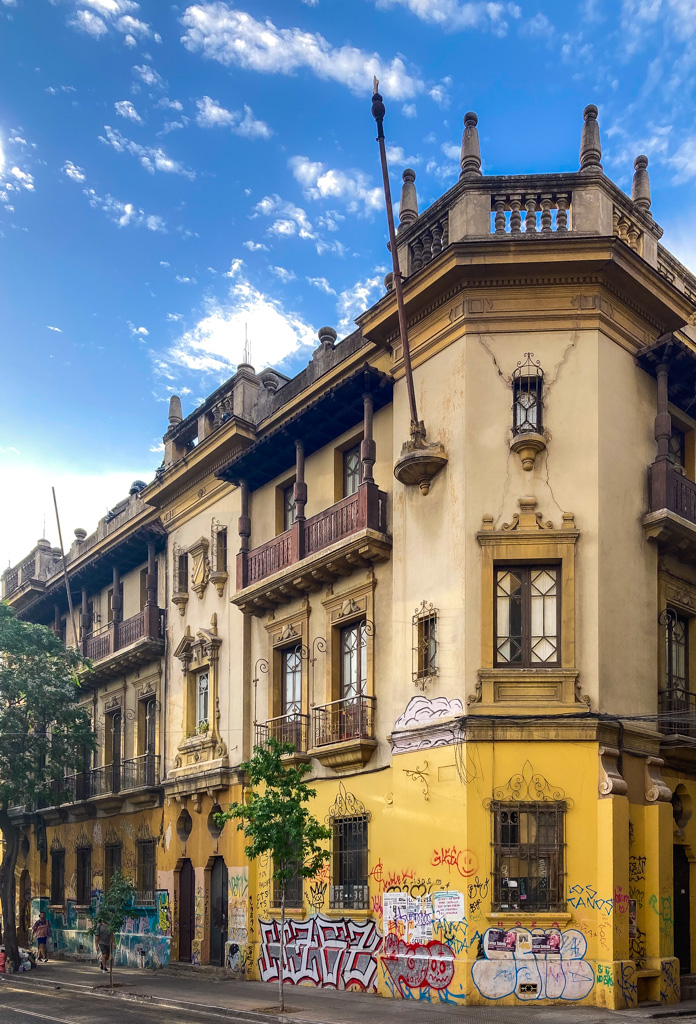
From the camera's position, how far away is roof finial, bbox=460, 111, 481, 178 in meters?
18.1

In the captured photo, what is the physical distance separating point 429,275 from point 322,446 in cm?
515

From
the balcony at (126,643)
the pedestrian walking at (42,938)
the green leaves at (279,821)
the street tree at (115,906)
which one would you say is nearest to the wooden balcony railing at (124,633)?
the balcony at (126,643)

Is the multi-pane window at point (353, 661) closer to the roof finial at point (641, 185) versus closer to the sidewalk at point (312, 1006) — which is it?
the sidewalk at point (312, 1006)

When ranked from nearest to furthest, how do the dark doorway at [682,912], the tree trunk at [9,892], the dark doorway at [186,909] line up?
the dark doorway at [682,912], the dark doorway at [186,909], the tree trunk at [9,892]

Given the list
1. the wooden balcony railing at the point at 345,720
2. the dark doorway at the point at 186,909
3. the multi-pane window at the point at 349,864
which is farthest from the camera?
the dark doorway at the point at 186,909

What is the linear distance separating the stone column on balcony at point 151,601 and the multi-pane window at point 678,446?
14.1 metres

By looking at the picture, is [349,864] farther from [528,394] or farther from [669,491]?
[528,394]

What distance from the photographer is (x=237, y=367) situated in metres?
25.3

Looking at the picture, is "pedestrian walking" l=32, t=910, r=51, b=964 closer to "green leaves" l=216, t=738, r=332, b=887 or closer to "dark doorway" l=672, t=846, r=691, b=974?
"green leaves" l=216, t=738, r=332, b=887

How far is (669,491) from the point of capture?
57.5 feet

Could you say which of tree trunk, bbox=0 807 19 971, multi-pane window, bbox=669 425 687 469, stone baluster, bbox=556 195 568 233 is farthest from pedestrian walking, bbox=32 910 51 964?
stone baluster, bbox=556 195 568 233

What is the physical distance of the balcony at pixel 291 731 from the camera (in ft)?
66.8

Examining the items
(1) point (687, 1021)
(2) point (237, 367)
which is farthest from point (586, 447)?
(2) point (237, 367)

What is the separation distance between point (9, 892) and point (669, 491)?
63.9 ft
